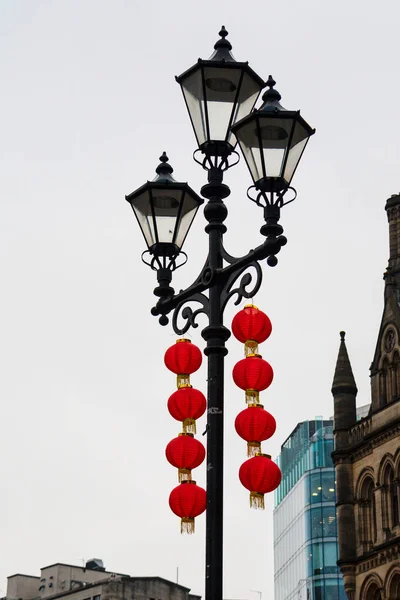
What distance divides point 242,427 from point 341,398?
36.7 metres

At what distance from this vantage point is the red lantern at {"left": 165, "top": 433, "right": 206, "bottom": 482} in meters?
15.5

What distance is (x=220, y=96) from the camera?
1459 cm

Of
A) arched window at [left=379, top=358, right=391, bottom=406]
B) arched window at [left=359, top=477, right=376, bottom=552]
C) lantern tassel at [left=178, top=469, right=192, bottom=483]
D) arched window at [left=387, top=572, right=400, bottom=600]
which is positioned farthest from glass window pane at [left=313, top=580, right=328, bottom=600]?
lantern tassel at [left=178, top=469, right=192, bottom=483]

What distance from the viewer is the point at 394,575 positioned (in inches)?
1789

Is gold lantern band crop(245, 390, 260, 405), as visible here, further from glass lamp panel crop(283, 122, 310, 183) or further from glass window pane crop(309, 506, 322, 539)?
glass window pane crop(309, 506, 322, 539)

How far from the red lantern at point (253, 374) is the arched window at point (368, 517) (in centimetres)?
3347

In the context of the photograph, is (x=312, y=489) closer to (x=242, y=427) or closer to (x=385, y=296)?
(x=385, y=296)

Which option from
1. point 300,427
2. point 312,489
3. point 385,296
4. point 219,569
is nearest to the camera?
point 219,569

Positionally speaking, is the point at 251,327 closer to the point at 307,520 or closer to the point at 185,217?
the point at 185,217

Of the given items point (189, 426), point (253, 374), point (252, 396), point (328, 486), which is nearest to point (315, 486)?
point (328, 486)

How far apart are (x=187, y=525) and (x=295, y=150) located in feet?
14.9

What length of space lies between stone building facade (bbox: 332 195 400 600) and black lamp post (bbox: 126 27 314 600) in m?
32.5

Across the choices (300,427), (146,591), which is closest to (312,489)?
(300,427)

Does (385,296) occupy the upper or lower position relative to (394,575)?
upper
